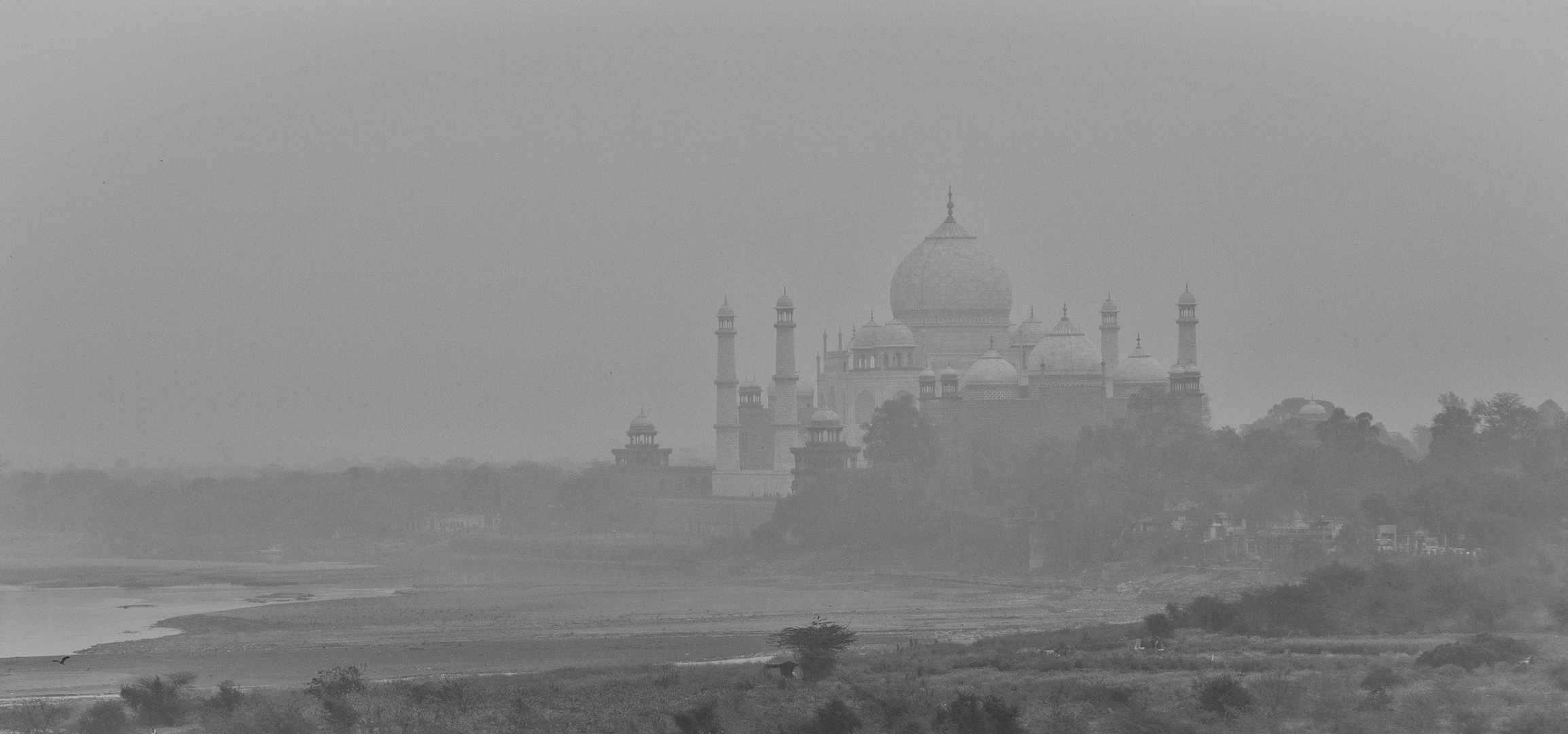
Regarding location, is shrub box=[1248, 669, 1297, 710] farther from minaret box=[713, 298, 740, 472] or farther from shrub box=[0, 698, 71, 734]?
minaret box=[713, 298, 740, 472]

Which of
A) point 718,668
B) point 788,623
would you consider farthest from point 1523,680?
point 788,623

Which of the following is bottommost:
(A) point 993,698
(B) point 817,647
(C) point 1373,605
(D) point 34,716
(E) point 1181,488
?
(D) point 34,716

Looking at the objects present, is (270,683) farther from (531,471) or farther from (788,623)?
(531,471)

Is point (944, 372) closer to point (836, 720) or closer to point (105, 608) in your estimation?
point (105, 608)

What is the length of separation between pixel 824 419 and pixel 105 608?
30.7m

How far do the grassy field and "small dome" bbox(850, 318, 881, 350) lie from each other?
160 ft

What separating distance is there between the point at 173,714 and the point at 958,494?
43.5 metres

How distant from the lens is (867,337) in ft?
323

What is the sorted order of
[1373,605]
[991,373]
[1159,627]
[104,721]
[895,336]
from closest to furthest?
[104,721]
[1159,627]
[1373,605]
[991,373]
[895,336]

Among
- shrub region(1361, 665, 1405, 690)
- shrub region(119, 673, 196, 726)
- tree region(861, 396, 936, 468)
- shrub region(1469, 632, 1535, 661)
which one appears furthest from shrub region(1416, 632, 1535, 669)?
tree region(861, 396, 936, 468)

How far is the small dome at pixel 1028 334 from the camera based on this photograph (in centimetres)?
9962

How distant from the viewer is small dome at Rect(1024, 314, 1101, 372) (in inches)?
3612

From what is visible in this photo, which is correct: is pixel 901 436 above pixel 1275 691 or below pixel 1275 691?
above

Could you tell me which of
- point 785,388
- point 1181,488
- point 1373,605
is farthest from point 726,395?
point 1373,605
